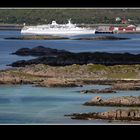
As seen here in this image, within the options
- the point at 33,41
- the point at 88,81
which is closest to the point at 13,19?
the point at 33,41

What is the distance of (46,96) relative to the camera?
7312 mm

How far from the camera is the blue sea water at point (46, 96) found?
7020mm

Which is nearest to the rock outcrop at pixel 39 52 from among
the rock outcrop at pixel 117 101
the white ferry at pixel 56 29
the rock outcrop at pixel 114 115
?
the white ferry at pixel 56 29

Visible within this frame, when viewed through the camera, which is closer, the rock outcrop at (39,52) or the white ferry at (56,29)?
the rock outcrop at (39,52)

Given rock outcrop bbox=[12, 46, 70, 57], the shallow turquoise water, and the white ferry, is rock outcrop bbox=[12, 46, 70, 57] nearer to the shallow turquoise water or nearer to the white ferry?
the white ferry

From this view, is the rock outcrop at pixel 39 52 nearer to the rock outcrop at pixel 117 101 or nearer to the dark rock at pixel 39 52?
the dark rock at pixel 39 52

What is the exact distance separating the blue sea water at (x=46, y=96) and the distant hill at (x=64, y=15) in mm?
248

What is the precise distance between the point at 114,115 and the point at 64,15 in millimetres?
1637

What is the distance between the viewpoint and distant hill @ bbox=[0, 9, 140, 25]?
281 inches

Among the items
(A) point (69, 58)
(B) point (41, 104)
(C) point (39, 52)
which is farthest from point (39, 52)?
(B) point (41, 104)

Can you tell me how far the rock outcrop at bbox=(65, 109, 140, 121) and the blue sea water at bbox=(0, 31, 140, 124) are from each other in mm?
78

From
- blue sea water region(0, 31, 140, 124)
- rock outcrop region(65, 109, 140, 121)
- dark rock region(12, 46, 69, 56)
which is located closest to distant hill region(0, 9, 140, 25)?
blue sea water region(0, 31, 140, 124)
